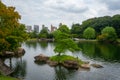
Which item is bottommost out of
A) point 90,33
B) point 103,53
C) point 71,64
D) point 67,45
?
point 71,64

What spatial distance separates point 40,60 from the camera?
69.4 meters

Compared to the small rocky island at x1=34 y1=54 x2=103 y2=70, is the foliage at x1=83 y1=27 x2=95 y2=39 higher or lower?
higher

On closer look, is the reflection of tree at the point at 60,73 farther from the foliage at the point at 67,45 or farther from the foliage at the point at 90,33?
the foliage at the point at 90,33

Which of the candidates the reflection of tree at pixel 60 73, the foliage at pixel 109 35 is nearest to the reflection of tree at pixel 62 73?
the reflection of tree at pixel 60 73

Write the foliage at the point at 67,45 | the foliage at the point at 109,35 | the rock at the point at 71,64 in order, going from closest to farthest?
the rock at the point at 71,64
the foliage at the point at 67,45
the foliage at the point at 109,35

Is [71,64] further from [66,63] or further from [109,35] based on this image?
[109,35]

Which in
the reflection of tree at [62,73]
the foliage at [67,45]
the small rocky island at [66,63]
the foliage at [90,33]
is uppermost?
the foliage at [90,33]

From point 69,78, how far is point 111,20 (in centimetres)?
13854

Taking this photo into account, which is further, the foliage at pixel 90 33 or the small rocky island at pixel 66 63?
the foliage at pixel 90 33

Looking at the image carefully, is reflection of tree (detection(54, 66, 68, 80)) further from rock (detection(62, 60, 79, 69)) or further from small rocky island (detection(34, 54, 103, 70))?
small rocky island (detection(34, 54, 103, 70))

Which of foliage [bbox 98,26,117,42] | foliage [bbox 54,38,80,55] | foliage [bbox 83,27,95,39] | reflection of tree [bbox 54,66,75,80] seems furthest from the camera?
foliage [bbox 83,27,95,39]

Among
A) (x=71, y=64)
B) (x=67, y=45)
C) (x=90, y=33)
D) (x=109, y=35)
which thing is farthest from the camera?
(x=90, y=33)

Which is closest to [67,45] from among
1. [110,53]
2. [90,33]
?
[110,53]

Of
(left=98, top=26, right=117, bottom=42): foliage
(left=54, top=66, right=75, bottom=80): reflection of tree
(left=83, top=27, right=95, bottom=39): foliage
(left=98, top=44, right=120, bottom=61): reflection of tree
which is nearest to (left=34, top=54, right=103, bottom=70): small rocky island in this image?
(left=54, top=66, right=75, bottom=80): reflection of tree
